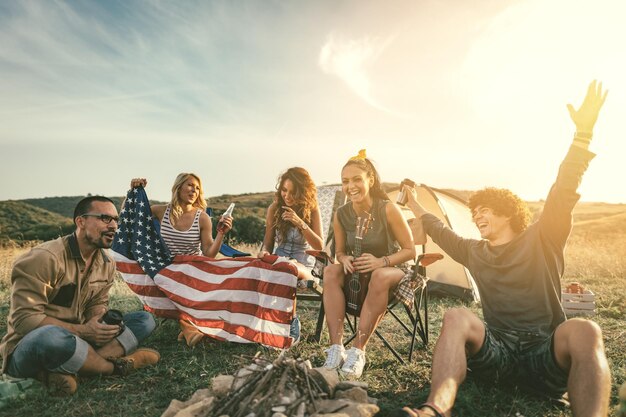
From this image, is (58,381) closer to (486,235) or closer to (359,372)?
(359,372)

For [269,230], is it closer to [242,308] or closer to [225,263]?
[225,263]

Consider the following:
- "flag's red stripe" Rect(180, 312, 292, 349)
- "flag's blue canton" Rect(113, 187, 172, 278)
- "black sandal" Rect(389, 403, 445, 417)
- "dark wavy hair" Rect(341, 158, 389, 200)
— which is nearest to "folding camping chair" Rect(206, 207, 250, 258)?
"flag's blue canton" Rect(113, 187, 172, 278)

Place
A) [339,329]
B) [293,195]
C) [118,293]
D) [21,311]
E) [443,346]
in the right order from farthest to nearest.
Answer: [118,293], [293,195], [339,329], [21,311], [443,346]

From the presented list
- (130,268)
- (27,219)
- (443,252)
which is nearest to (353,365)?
(130,268)

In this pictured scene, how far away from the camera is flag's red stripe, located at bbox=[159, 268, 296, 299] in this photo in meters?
3.71

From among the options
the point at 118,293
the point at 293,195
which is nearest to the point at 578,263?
the point at 293,195

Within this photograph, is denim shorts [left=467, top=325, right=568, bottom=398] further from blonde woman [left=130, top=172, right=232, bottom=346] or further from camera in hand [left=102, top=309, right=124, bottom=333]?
blonde woman [left=130, top=172, right=232, bottom=346]

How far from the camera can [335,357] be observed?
10.2ft

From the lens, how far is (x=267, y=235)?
477 centimetres

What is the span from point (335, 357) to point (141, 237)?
2.35m

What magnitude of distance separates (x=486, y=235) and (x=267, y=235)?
2584 millimetres

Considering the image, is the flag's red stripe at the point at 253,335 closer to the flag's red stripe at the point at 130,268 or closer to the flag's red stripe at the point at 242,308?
the flag's red stripe at the point at 242,308

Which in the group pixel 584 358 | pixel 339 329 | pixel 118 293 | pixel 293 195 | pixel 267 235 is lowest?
pixel 118 293

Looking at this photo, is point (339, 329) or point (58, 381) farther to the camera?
point (339, 329)
